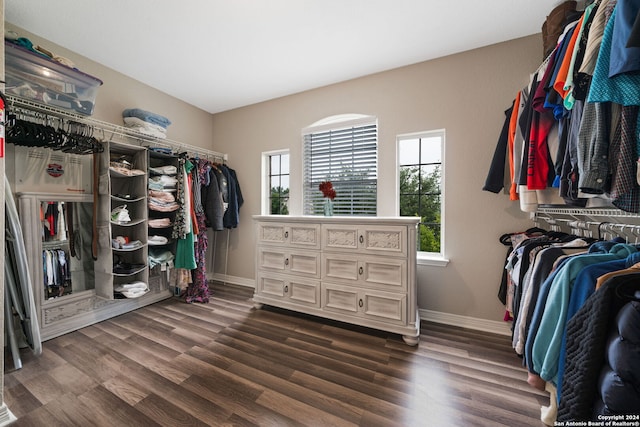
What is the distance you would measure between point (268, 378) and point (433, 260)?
5.96 feet

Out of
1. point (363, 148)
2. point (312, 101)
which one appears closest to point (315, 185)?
point (363, 148)

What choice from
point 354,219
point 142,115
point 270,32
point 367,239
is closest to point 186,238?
point 142,115

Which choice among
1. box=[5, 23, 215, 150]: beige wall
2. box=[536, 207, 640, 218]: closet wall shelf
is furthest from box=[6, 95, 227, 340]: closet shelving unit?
box=[536, 207, 640, 218]: closet wall shelf

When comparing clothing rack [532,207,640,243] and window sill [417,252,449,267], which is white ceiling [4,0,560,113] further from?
window sill [417,252,449,267]

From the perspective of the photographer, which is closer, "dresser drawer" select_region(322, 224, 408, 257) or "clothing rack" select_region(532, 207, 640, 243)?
"clothing rack" select_region(532, 207, 640, 243)

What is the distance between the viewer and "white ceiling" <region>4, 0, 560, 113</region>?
1.82 m

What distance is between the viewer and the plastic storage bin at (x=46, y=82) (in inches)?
69.4

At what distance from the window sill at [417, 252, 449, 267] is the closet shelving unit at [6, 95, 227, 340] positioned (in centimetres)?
290

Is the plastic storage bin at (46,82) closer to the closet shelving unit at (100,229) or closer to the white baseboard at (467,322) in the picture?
the closet shelving unit at (100,229)

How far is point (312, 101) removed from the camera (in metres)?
3.04

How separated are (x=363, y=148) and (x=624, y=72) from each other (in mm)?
2132

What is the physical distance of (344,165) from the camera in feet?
9.75

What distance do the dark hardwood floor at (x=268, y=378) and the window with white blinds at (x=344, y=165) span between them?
1.40 metres

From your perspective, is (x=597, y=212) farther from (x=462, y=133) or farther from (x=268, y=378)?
(x=268, y=378)
